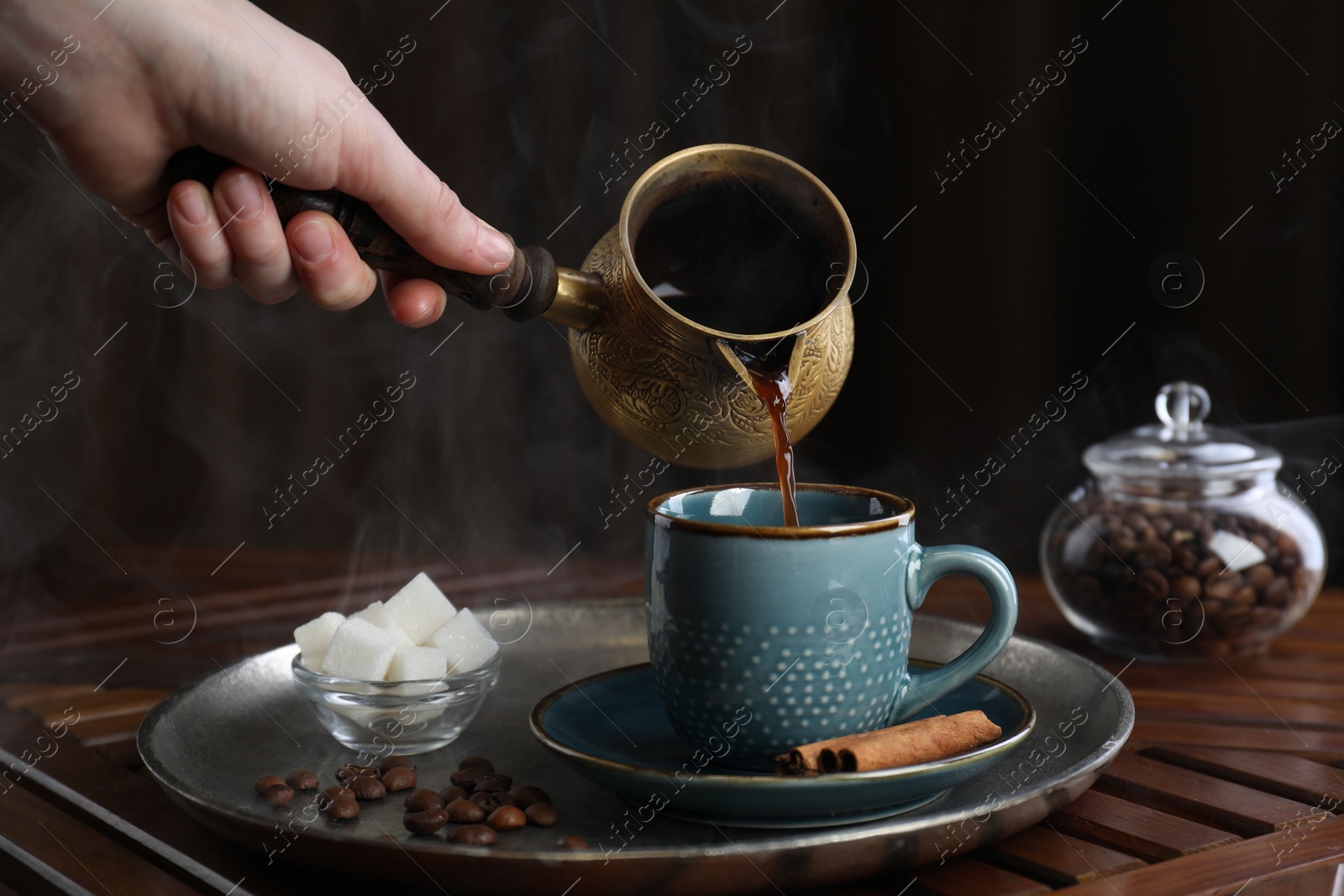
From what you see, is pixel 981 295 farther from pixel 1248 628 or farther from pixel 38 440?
pixel 38 440

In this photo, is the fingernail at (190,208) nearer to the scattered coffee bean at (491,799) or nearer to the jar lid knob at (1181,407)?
the scattered coffee bean at (491,799)

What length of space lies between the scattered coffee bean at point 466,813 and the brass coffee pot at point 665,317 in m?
0.34

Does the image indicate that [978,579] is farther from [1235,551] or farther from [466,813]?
[1235,551]

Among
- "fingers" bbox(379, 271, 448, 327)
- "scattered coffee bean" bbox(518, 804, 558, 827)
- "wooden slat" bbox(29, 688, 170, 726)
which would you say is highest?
"fingers" bbox(379, 271, 448, 327)

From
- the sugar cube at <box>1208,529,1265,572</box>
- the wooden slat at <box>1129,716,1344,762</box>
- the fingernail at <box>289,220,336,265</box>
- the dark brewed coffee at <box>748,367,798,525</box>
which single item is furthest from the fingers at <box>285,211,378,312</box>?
the sugar cube at <box>1208,529,1265,572</box>

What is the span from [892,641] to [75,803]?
58 centimetres

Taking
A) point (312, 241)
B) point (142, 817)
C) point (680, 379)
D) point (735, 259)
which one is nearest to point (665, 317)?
point (680, 379)

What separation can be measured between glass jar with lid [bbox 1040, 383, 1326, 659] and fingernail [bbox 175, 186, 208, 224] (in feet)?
3.02

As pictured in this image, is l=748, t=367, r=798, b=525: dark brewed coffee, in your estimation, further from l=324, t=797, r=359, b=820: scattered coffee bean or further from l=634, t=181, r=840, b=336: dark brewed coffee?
l=324, t=797, r=359, b=820: scattered coffee bean

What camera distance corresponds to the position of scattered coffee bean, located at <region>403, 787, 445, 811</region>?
740 millimetres

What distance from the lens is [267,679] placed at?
1.02 metres

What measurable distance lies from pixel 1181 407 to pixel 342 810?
97 cm

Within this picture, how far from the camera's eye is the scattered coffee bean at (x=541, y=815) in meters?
0.73

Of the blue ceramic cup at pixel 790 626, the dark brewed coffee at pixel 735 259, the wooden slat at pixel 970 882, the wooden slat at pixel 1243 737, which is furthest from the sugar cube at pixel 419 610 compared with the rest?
the wooden slat at pixel 1243 737
